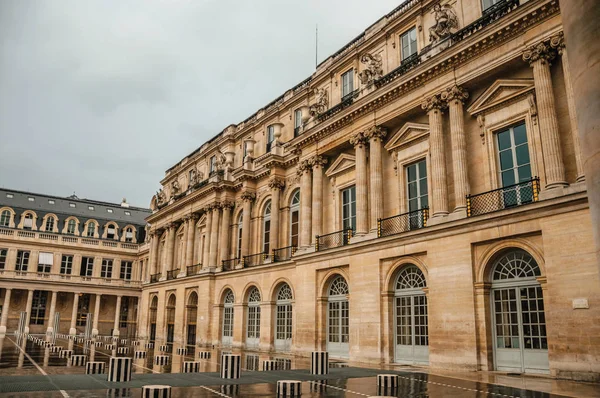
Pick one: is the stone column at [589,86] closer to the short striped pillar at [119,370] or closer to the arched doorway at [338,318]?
the short striped pillar at [119,370]

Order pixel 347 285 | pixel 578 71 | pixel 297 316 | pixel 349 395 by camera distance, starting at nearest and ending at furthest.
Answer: pixel 578 71
pixel 349 395
pixel 347 285
pixel 297 316

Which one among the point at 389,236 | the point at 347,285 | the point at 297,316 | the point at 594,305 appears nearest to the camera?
the point at 594,305

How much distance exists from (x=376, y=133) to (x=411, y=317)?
8.54m

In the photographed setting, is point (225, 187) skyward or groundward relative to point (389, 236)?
skyward

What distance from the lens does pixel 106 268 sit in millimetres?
59281

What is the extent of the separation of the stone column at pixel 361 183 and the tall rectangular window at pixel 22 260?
44645 mm

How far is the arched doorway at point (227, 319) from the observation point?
34.1 meters

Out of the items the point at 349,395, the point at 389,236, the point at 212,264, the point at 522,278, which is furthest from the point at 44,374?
the point at 212,264

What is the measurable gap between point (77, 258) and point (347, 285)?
43.3m

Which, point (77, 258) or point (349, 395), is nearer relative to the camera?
point (349, 395)

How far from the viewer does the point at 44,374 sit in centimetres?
1445

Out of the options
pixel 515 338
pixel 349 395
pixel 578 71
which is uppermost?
pixel 578 71

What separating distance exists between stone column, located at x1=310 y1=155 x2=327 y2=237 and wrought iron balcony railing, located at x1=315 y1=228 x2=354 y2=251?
422 millimetres

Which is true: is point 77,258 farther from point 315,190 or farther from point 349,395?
point 349,395
